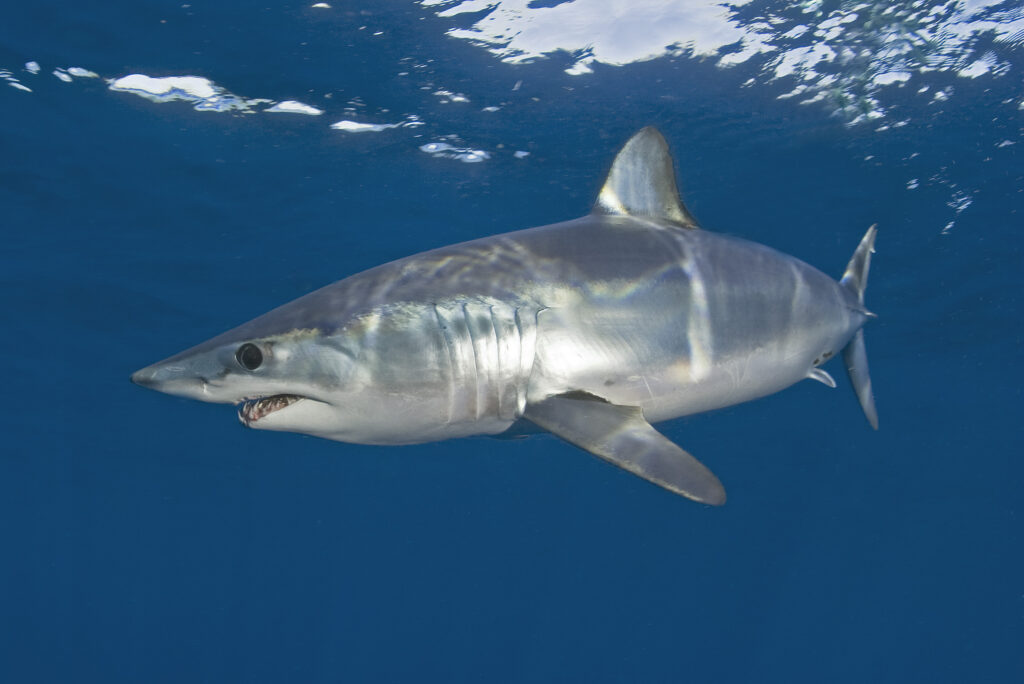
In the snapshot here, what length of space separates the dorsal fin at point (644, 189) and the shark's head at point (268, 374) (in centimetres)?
201

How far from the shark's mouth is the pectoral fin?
1.03m

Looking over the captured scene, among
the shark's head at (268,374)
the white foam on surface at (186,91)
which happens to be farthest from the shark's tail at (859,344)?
the white foam on surface at (186,91)

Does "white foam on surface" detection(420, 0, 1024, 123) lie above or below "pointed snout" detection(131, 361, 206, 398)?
above


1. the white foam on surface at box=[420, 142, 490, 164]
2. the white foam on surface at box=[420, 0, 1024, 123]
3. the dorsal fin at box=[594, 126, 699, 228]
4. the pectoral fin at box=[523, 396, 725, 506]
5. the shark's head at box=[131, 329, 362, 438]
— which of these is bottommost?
the pectoral fin at box=[523, 396, 725, 506]

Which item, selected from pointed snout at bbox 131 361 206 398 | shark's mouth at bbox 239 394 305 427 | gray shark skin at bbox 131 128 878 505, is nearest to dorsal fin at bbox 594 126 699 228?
gray shark skin at bbox 131 128 878 505

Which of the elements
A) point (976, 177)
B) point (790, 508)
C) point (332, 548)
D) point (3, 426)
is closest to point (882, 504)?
point (790, 508)

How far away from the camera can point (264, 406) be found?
3.08 meters

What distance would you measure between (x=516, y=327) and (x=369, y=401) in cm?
73

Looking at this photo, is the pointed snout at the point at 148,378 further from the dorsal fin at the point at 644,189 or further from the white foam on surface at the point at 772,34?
the white foam on surface at the point at 772,34

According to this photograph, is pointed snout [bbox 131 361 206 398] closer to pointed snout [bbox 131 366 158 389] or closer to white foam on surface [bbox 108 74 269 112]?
pointed snout [bbox 131 366 158 389]

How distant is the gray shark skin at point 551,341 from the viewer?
9.39ft

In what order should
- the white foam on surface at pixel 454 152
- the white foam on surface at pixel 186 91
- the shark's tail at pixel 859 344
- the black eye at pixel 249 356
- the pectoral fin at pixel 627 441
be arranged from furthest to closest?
the white foam on surface at pixel 454 152 < the white foam on surface at pixel 186 91 < the shark's tail at pixel 859 344 < the black eye at pixel 249 356 < the pectoral fin at pixel 627 441

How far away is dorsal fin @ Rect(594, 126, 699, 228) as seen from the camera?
4.16m

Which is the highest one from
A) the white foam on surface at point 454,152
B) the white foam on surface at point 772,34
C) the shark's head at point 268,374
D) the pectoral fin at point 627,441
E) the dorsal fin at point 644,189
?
the white foam on surface at point 772,34
